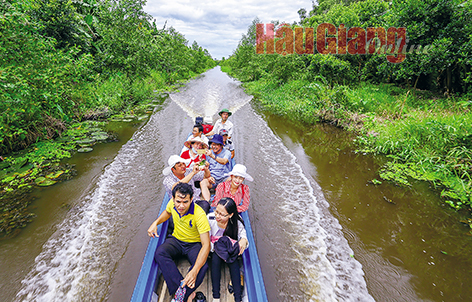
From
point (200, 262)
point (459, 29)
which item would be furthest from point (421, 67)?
point (200, 262)

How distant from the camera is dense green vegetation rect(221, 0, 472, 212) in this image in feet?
17.4

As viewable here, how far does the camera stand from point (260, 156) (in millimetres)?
6871

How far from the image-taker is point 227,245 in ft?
8.02

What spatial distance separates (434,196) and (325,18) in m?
11.9

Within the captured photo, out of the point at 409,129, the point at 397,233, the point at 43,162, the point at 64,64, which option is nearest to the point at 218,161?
the point at 397,233

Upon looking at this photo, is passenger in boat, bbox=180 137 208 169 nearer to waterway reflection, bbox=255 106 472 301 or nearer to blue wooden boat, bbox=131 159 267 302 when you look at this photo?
blue wooden boat, bbox=131 159 267 302

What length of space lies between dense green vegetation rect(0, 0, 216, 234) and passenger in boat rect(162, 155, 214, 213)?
2.93m

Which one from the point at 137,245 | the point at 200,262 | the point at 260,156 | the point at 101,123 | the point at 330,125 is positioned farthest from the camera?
the point at 330,125

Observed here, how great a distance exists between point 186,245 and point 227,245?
0.56 meters

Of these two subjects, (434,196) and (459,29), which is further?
(459,29)

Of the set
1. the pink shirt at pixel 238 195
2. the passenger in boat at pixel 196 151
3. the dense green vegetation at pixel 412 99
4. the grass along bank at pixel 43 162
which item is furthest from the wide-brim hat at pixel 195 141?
the dense green vegetation at pixel 412 99

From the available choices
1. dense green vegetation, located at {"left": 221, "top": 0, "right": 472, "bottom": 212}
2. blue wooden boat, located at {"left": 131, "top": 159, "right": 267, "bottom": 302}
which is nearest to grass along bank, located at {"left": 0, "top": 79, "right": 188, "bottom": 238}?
blue wooden boat, located at {"left": 131, "top": 159, "right": 267, "bottom": 302}

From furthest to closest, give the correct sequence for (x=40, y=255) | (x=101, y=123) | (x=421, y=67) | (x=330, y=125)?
(x=330, y=125)
(x=101, y=123)
(x=421, y=67)
(x=40, y=255)

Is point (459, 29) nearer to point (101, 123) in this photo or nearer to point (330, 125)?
point (330, 125)
